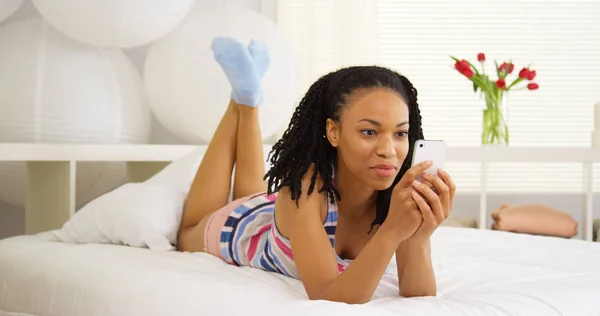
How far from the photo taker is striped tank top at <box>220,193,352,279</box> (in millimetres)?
1357

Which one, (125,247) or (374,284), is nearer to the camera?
(374,284)

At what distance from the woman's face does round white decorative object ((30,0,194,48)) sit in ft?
4.01

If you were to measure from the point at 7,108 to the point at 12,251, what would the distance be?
24.7 inches

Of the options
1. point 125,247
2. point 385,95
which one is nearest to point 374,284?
point 385,95

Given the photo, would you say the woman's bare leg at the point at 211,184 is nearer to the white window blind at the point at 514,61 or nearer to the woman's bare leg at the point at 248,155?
the woman's bare leg at the point at 248,155

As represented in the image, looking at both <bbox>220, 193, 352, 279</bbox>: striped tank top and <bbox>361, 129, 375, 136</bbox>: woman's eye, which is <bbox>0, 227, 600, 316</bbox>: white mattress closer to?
<bbox>220, 193, 352, 279</bbox>: striped tank top

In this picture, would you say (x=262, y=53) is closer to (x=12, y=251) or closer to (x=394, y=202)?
(x=12, y=251)

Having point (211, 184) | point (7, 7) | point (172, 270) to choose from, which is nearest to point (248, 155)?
point (211, 184)

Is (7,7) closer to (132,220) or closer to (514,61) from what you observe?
(132,220)

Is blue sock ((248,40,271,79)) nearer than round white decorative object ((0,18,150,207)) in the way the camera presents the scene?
Yes

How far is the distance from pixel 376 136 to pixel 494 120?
162 cm

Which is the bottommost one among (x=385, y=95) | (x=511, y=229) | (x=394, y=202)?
(x=511, y=229)

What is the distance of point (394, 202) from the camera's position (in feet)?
3.48

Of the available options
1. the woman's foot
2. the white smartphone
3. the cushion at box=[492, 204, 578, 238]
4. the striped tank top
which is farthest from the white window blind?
the white smartphone
